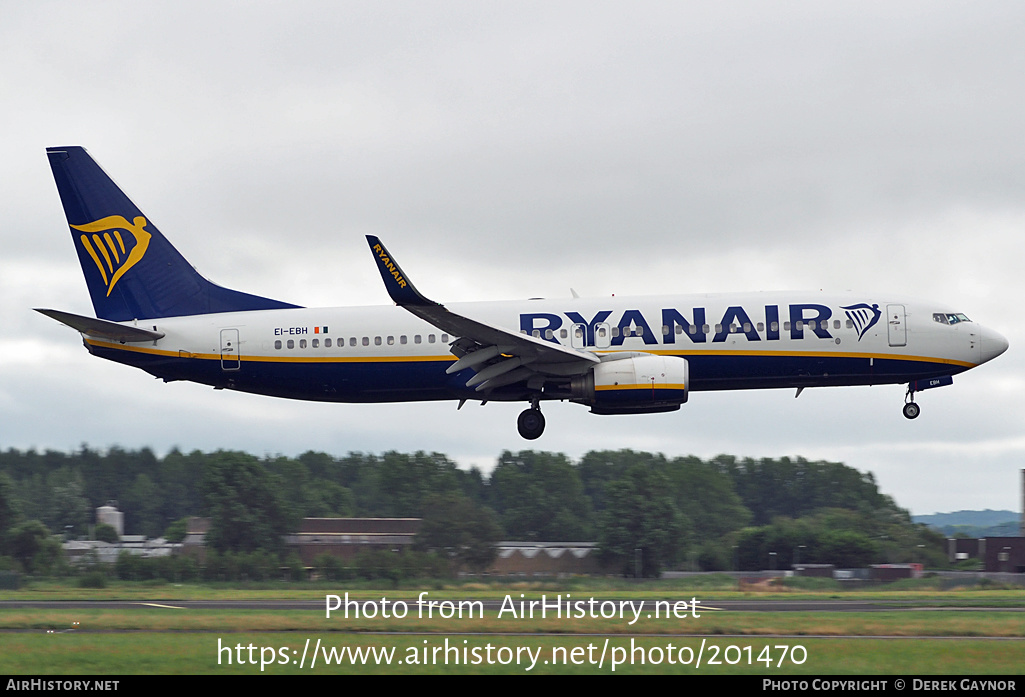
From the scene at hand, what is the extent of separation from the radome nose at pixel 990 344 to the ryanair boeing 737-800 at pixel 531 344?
0.05 meters

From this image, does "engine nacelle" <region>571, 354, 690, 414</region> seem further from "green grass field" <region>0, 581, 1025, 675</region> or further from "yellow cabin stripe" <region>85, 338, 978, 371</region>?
"green grass field" <region>0, 581, 1025, 675</region>

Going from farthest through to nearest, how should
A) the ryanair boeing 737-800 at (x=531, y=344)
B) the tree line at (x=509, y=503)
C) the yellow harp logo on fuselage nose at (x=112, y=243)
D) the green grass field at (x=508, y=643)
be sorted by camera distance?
the tree line at (x=509, y=503), the yellow harp logo on fuselage nose at (x=112, y=243), the ryanair boeing 737-800 at (x=531, y=344), the green grass field at (x=508, y=643)

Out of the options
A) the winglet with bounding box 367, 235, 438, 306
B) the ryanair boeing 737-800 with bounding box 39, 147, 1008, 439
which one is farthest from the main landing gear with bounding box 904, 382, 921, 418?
the winglet with bounding box 367, 235, 438, 306

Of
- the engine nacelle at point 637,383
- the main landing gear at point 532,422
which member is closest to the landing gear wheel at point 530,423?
the main landing gear at point 532,422

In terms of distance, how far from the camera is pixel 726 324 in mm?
35812

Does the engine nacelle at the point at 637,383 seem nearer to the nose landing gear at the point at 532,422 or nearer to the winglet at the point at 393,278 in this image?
the nose landing gear at the point at 532,422

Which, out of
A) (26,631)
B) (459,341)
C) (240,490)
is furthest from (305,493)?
(26,631)

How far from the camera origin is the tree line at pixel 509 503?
4684 cm

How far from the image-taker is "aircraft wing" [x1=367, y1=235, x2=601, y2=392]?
32.6 meters

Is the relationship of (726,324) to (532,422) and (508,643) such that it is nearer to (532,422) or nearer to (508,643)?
(532,422)

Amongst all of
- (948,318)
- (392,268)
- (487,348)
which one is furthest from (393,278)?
(948,318)

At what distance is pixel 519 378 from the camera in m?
36.5

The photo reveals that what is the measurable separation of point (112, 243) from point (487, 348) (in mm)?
13676

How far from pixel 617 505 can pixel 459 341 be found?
15.5 metres
